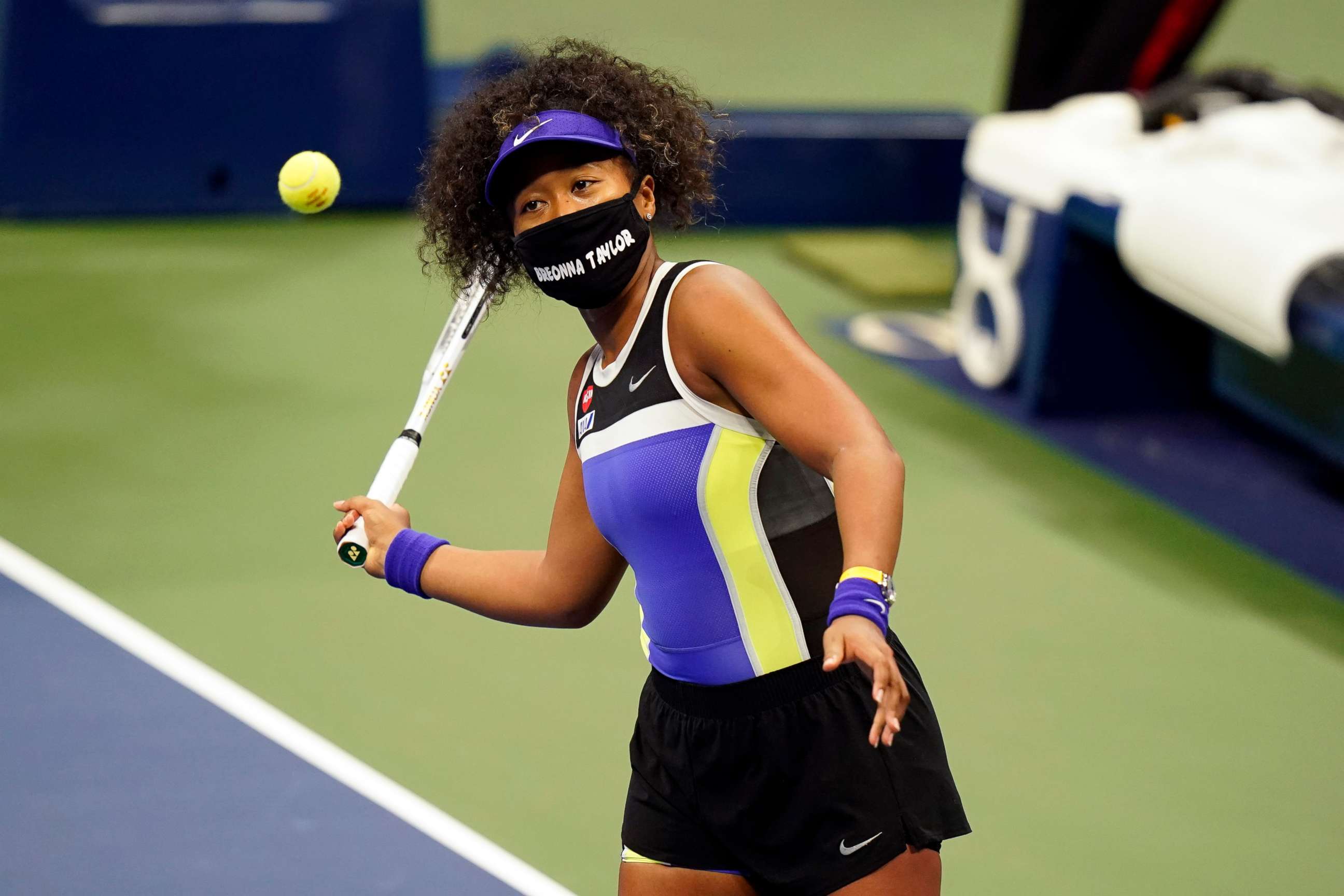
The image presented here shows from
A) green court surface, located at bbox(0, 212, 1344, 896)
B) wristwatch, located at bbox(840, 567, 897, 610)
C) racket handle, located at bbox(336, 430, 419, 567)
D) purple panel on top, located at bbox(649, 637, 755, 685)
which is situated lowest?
green court surface, located at bbox(0, 212, 1344, 896)

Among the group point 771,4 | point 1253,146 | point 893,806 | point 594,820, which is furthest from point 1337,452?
point 771,4

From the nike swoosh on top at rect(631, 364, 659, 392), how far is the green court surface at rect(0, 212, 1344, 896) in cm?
98

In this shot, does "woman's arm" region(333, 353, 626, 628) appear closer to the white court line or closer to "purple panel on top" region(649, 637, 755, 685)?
"purple panel on top" region(649, 637, 755, 685)

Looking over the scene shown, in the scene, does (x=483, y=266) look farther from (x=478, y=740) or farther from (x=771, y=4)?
(x=771, y=4)

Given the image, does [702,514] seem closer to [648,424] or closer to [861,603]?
[648,424]

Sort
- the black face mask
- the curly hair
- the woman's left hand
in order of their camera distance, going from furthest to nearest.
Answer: the curly hair < the black face mask < the woman's left hand

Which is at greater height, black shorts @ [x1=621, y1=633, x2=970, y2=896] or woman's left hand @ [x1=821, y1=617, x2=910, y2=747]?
woman's left hand @ [x1=821, y1=617, x2=910, y2=747]

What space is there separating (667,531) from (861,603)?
0.45 m

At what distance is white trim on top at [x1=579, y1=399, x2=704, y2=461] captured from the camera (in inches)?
106

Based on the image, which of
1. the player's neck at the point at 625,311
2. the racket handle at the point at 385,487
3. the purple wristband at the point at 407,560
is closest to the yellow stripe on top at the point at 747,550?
the player's neck at the point at 625,311

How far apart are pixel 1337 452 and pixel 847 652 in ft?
16.7

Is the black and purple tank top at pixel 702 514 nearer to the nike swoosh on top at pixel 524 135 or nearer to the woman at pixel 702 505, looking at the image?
the woman at pixel 702 505

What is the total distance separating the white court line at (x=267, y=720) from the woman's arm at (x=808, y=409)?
6.63 feet

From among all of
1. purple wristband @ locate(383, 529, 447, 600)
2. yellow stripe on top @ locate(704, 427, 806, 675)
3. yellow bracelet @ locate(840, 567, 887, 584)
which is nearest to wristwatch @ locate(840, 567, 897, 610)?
yellow bracelet @ locate(840, 567, 887, 584)
